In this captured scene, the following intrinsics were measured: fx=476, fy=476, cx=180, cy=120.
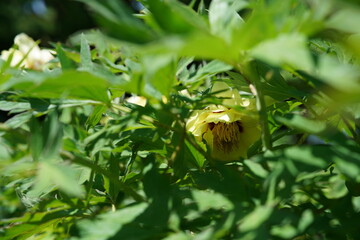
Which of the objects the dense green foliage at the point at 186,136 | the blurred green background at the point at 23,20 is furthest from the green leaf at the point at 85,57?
the blurred green background at the point at 23,20

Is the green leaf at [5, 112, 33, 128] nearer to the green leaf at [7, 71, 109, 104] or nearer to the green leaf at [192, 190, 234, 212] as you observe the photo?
the green leaf at [7, 71, 109, 104]

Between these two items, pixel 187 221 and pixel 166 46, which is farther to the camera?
pixel 187 221

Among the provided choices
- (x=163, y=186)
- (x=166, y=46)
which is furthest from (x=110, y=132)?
(x=166, y=46)

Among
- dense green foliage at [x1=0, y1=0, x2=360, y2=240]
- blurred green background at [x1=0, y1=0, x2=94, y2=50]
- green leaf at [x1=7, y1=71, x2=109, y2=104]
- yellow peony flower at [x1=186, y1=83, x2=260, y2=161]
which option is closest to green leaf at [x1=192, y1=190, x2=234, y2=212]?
dense green foliage at [x1=0, y1=0, x2=360, y2=240]

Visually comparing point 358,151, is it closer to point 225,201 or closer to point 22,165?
point 225,201

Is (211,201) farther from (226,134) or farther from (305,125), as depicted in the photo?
(226,134)

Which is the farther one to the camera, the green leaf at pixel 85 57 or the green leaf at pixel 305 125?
the green leaf at pixel 85 57

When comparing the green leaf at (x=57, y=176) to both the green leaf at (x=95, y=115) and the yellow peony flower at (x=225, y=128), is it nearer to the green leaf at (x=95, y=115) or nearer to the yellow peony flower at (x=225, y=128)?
the green leaf at (x=95, y=115)

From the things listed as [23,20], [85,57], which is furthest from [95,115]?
[23,20]
